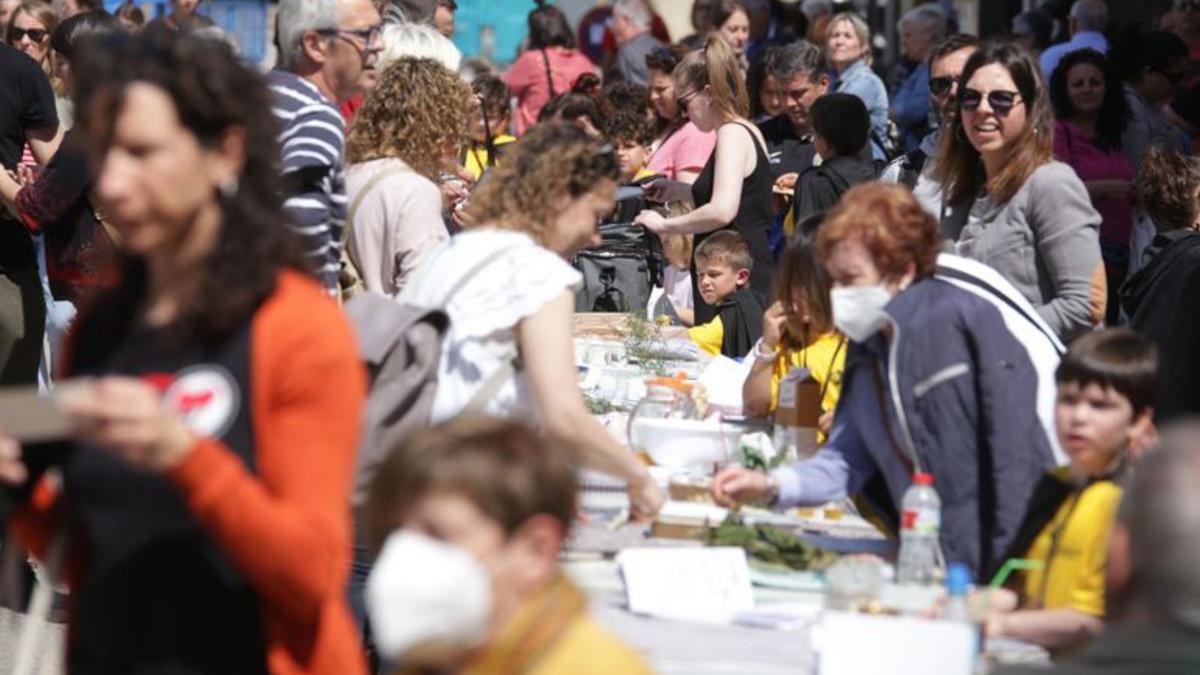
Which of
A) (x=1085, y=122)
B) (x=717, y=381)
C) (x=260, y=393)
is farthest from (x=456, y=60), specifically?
(x=260, y=393)

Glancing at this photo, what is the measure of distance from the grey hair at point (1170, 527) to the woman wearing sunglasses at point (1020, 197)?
2.83m

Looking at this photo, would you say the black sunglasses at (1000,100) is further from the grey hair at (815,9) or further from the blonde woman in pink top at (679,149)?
the grey hair at (815,9)

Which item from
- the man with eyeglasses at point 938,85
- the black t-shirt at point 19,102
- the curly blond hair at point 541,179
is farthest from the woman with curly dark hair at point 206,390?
the man with eyeglasses at point 938,85

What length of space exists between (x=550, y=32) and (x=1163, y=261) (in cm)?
746

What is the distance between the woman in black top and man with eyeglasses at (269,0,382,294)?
291cm

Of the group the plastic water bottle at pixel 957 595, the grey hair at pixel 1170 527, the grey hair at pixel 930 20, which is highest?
the grey hair at pixel 930 20

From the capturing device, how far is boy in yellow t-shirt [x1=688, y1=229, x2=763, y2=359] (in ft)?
25.9

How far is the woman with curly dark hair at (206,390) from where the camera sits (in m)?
2.73

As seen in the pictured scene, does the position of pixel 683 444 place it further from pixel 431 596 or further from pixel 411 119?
pixel 431 596

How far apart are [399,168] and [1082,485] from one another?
262cm

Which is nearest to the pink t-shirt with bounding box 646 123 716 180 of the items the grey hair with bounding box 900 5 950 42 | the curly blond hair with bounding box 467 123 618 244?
the grey hair with bounding box 900 5 950 42

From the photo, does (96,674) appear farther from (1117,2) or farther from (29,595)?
(1117,2)

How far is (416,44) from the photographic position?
284 inches

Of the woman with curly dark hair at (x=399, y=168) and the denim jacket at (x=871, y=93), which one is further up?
the denim jacket at (x=871, y=93)
